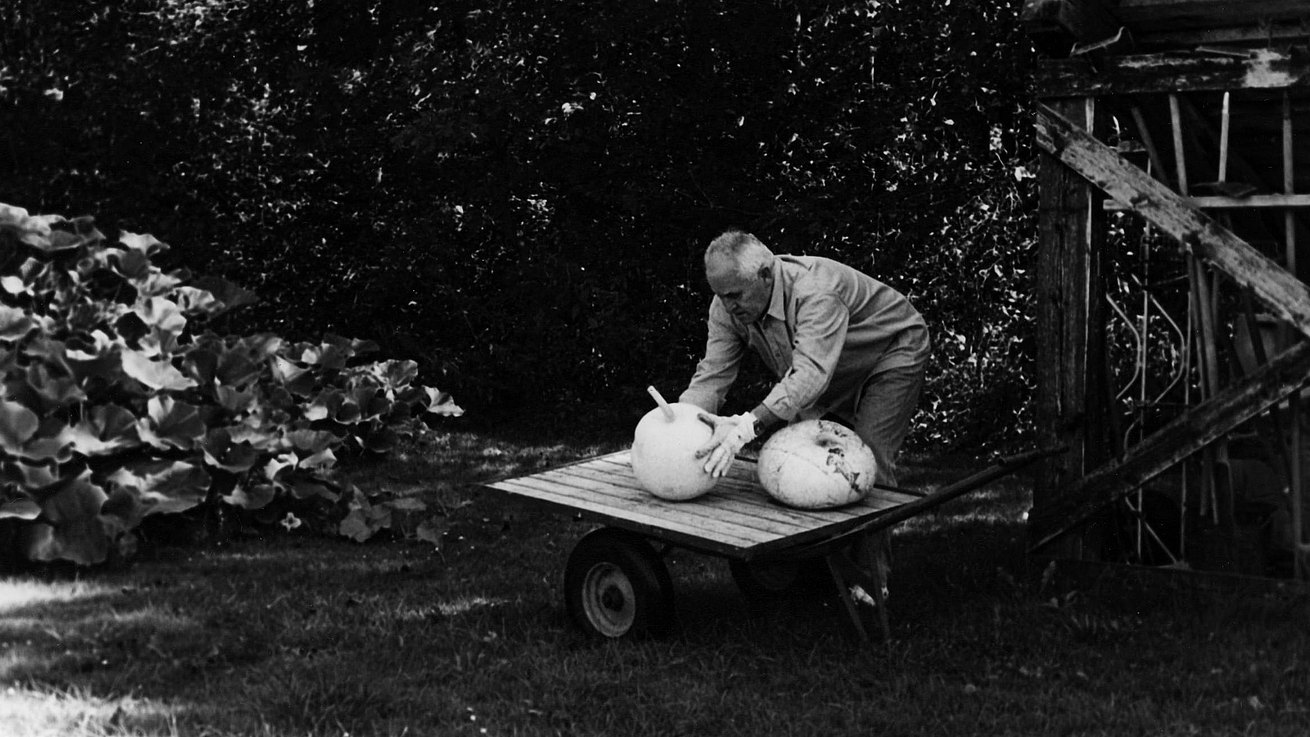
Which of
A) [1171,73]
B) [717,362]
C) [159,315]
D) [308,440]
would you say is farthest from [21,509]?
[1171,73]

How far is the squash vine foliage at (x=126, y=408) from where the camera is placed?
624 centimetres

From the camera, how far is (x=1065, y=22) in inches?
221

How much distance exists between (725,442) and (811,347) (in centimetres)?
51

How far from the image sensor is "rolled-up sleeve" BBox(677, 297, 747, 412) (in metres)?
5.87

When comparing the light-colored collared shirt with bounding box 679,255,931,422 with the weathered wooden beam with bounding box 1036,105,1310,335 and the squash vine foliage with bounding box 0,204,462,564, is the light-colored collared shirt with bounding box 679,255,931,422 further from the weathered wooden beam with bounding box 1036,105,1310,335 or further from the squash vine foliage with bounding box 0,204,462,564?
the squash vine foliage with bounding box 0,204,462,564

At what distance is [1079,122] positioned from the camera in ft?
19.4

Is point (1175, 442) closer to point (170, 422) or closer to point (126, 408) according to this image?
point (170, 422)

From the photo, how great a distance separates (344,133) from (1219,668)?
893cm

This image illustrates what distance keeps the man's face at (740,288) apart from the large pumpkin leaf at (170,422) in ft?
8.36

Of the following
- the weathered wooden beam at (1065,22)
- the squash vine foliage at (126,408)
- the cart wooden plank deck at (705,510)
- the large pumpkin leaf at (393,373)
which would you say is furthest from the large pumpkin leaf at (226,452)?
the weathered wooden beam at (1065,22)

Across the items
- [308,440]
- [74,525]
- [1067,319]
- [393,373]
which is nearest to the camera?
[1067,319]

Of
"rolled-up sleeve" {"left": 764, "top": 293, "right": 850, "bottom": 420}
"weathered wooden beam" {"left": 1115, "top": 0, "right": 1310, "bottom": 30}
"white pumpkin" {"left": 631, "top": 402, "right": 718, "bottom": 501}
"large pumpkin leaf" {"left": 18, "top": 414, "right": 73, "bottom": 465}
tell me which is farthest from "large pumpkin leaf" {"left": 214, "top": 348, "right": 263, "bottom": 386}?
"weathered wooden beam" {"left": 1115, "top": 0, "right": 1310, "bottom": 30}

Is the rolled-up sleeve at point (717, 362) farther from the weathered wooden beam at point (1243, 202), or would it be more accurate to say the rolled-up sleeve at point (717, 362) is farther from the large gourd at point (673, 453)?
the weathered wooden beam at point (1243, 202)

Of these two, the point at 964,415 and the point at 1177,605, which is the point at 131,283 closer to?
the point at 1177,605
